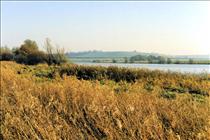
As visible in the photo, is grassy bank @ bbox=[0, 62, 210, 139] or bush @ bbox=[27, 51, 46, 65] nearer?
grassy bank @ bbox=[0, 62, 210, 139]

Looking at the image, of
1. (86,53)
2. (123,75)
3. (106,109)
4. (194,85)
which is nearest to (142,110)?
(106,109)

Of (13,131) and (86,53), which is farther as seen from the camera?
(86,53)

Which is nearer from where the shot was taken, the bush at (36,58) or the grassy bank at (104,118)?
the grassy bank at (104,118)

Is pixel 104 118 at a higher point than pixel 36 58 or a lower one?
lower

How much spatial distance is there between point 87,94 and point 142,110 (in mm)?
1735

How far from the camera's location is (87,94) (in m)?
7.36

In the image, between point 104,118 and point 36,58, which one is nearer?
point 104,118

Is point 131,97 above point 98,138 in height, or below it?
above

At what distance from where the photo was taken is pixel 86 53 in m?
144

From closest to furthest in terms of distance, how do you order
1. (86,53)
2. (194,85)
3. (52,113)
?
(52,113) → (194,85) → (86,53)

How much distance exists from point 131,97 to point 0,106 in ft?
9.94

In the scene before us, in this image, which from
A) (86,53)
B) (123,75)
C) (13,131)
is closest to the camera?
(13,131)

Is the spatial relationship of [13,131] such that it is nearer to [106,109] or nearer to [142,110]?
[106,109]

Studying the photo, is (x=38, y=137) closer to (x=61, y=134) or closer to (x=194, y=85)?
(x=61, y=134)
